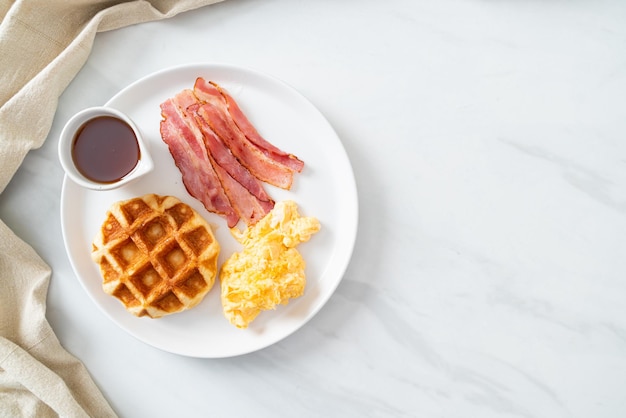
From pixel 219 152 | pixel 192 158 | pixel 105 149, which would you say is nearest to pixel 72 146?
pixel 105 149

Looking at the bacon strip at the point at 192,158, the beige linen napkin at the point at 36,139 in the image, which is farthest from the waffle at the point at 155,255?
the beige linen napkin at the point at 36,139

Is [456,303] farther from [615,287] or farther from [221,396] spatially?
[221,396]

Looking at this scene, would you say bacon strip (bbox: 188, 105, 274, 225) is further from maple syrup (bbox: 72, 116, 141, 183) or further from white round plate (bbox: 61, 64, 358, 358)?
maple syrup (bbox: 72, 116, 141, 183)

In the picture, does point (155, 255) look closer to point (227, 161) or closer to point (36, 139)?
point (227, 161)

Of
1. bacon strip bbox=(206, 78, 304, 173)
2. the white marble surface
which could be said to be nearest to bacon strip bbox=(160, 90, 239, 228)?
bacon strip bbox=(206, 78, 304, 173)

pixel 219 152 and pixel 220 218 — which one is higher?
pixel 219 152

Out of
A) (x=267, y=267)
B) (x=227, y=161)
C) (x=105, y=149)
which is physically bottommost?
(x=267, y=267)

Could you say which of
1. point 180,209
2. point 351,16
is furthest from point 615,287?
point 180,209

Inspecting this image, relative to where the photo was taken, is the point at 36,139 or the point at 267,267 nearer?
the point at 267,267
